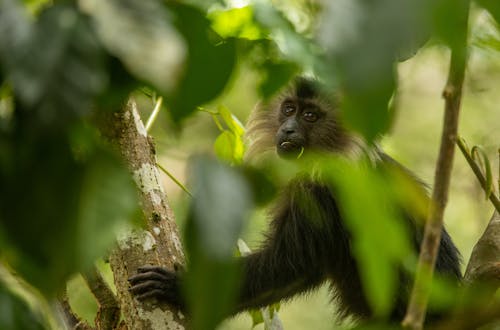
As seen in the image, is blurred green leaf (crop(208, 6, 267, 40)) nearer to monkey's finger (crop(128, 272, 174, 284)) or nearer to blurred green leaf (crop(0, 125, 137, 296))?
blurred green leaf (crop(0, 125, 137, 296))

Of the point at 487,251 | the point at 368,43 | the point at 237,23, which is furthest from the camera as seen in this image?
the point at 487,251

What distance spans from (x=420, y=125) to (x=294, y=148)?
4.23 metres

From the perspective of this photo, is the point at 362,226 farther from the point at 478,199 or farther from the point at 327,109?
the point at 478,199

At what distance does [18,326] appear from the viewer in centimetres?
94

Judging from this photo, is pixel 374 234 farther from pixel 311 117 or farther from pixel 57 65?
pixel 311 117

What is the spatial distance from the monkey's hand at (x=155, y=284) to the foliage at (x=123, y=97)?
176 cm

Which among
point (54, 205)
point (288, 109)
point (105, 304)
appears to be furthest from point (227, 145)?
point (54, 205)

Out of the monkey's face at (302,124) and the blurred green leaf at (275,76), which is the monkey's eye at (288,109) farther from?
the blurred green leaf at (275,76)

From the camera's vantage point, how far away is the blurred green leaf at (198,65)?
32.0 inches

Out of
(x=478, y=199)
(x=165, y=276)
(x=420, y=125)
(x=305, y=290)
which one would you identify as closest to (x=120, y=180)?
(x=165, y=276)

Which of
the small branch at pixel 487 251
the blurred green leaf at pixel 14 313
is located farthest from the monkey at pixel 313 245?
the blurred green leaf at pixel 14 313

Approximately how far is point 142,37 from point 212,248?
199mm

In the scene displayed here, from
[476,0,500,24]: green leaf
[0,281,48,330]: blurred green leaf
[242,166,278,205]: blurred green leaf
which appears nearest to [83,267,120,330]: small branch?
[0,281,48,330]: blurred green leaf

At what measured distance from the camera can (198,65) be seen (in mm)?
835
